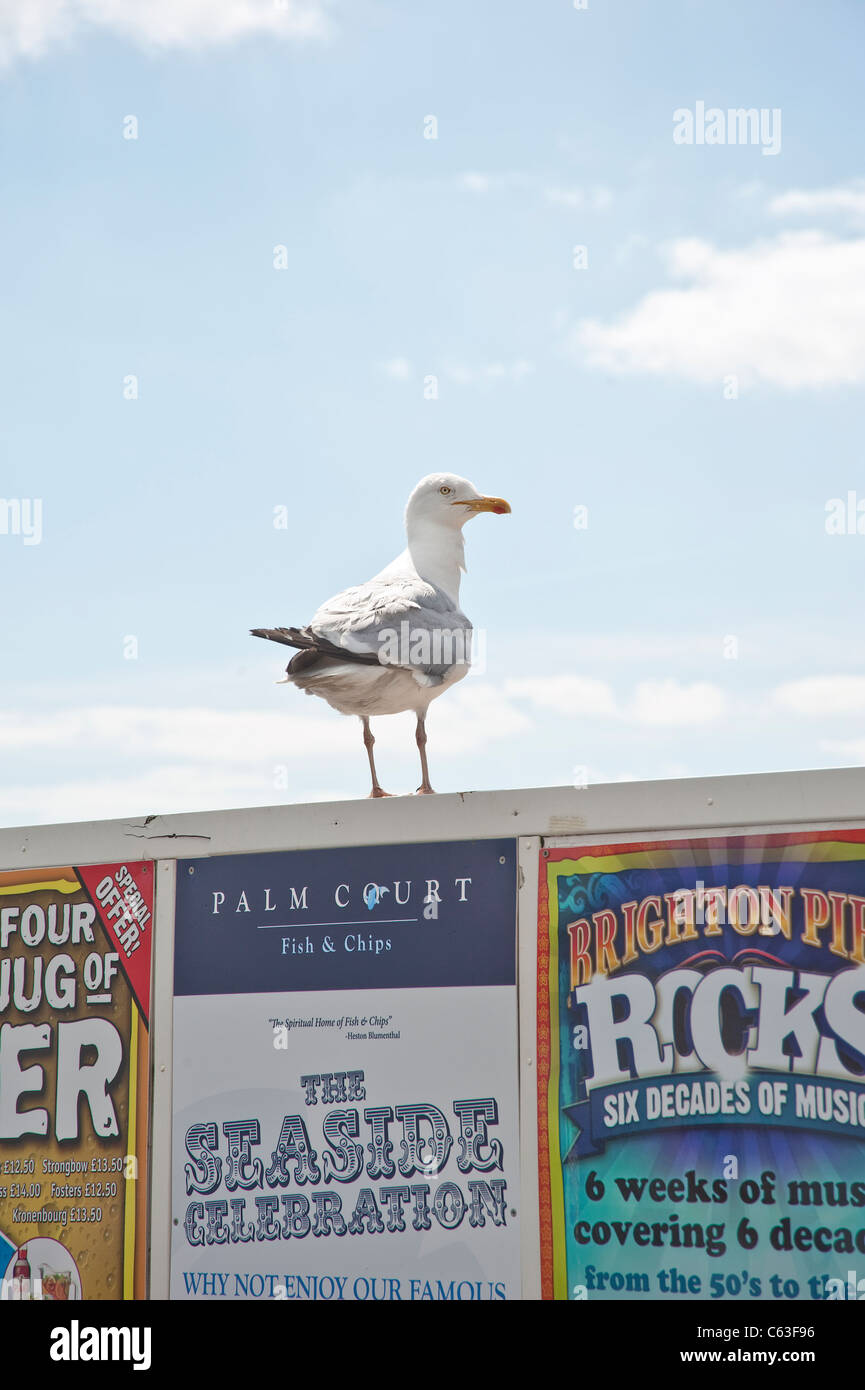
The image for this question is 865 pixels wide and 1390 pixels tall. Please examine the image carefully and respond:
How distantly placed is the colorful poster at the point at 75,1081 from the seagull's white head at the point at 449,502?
8.60ft

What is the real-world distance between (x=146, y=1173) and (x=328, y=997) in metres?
0.91

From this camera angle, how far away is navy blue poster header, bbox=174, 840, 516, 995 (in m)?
4.27

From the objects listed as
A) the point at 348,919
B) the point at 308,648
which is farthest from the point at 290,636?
the point at 348,919

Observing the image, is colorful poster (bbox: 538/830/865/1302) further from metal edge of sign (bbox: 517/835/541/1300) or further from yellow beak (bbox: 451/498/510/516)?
yellow beak (bbox: 451/498/510/516)

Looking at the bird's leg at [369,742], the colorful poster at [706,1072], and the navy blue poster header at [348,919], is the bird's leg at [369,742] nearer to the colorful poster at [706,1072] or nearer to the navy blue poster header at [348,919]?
the navy blue poster header at [348,919]

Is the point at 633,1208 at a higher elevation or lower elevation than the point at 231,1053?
lower

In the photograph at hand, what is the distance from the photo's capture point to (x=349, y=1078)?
435cm

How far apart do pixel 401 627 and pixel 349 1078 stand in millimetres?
2166

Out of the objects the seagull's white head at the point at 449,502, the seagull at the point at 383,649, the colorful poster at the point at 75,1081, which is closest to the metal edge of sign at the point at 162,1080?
the colorful poster at the point at 75,1081

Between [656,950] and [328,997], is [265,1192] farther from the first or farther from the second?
[656,950]

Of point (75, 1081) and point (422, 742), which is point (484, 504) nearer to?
point (422, 742)

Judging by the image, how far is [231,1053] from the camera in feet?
15.0
